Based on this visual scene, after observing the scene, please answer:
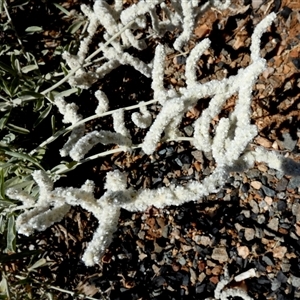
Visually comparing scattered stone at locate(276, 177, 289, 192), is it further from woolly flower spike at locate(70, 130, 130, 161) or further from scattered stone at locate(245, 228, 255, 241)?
woolly flower spike at locate(70, 130, 130, 161)

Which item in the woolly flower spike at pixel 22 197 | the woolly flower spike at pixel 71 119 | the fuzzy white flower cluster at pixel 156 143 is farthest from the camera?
the woolly flower spike at pixel 71 119

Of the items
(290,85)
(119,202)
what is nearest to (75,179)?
(290,85)

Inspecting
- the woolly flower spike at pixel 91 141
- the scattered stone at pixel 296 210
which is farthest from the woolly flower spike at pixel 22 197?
the scattered stone at pixel 296 210

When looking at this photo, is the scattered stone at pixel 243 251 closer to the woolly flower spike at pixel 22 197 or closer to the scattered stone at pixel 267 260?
the scattered stone at pixel 267 260

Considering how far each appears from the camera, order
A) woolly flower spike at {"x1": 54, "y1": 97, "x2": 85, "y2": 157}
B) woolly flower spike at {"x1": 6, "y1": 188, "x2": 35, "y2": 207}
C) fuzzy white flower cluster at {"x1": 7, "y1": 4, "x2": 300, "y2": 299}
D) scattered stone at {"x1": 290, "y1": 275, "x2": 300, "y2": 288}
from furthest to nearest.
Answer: scattered stone at {"x1": 290, "y1": 275, "x2": 300, "y2": 288}
woolly flower spike at {"x1": 54, "y1": 97, "x2": 85, "y2": 157}
woolly flower spike at {"x1": 6, "y1": 188, "x2": 35, "y2": 207}
fuzzy white flower cluster at {"x1": 7, "y1": 4, "x2": 300, "y2": 299}

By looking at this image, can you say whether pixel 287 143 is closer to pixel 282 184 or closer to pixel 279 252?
pixel 282 184

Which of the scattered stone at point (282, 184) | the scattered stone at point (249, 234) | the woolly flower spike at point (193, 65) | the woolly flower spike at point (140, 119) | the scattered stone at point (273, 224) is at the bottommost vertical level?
the scattered stone at point (249, 234)

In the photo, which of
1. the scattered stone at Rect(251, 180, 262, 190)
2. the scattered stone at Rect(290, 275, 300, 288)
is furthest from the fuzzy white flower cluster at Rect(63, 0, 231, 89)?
the scattered stone at Rect(290, 275, 300, 288)

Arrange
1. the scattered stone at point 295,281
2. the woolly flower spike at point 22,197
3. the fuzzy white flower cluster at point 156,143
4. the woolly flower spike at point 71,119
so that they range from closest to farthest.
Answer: the fuzzy white flower cluster at point 156,143
the woolly flower spike at point 22,197
the woolly flower spike at point 71,119
the scattered stone at point 295,281

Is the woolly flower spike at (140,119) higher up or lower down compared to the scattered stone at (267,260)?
higher up

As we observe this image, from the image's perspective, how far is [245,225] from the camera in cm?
213

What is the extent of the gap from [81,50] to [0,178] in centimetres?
53

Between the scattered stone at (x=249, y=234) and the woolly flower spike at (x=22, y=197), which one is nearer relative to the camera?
the woolly flower spike at (x=22, y=197)

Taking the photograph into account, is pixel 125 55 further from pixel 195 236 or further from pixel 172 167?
pixel 195 236
